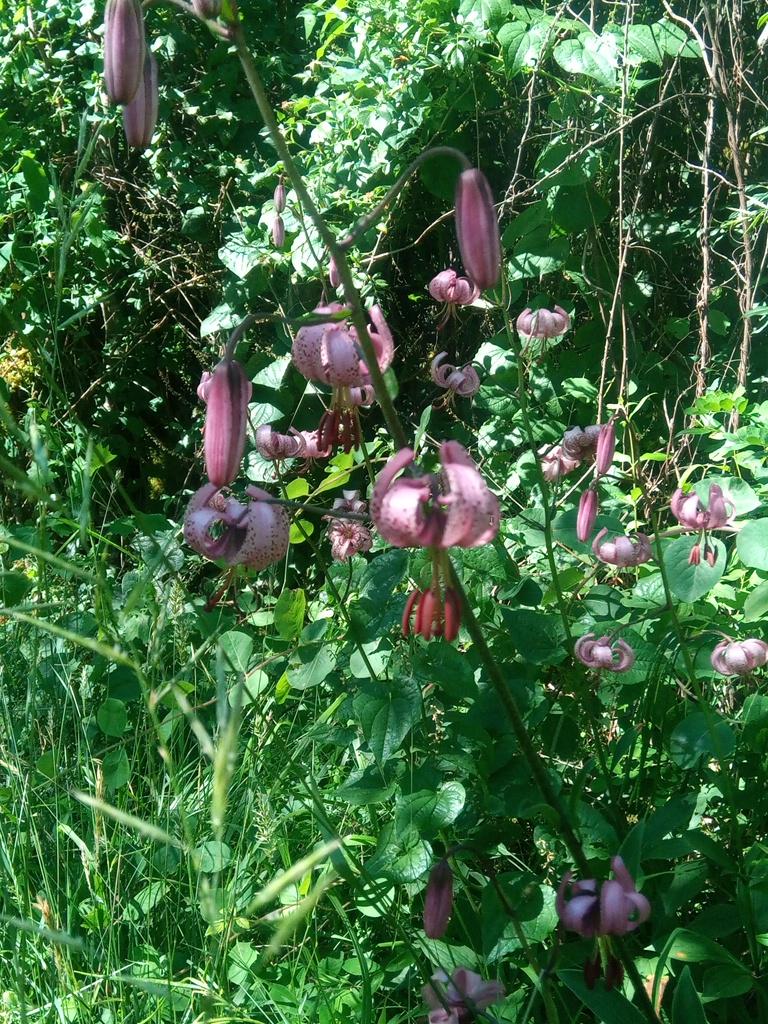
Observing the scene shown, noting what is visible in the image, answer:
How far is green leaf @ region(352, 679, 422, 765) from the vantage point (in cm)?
101

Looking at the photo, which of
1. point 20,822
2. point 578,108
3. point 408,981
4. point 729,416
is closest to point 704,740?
point 408,981

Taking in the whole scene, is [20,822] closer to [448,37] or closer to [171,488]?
[448,37]

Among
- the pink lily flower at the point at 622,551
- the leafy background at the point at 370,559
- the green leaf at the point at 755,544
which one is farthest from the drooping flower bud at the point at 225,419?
the green leaf at the point at 755,544

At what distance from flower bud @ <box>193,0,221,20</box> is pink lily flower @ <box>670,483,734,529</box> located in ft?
2.73

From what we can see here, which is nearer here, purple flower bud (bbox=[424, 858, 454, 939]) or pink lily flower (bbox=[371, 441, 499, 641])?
pink lily flower (bbox=[371, 441, 499, 641])

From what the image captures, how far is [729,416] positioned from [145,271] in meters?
1.77

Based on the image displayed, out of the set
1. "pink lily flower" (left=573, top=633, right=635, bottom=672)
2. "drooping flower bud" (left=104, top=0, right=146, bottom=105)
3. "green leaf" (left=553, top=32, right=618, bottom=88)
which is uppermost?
"drooping flower bud" (left=104, top=0, right=146, bottom=105)

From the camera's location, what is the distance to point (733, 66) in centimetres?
219

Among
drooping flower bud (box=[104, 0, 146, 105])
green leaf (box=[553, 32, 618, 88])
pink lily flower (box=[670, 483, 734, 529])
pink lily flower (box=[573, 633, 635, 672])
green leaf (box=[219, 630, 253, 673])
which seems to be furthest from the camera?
green leaf (box=[553, 32, 618, 88])

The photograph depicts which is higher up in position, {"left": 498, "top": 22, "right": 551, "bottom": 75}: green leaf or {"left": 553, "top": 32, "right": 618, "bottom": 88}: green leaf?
{"left": 498, "top": 22, "right": 551, "bottom": 75}: green leaf

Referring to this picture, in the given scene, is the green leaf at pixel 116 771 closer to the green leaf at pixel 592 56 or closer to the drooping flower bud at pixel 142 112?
the drooping flower bud at pixel 142 112

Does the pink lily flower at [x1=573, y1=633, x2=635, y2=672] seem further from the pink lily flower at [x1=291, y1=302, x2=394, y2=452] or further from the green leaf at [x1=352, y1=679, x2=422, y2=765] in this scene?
the pink lily flower at [x1=291, y1=302, x2=394, y2=452]

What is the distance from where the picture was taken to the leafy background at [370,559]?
1.01 meters

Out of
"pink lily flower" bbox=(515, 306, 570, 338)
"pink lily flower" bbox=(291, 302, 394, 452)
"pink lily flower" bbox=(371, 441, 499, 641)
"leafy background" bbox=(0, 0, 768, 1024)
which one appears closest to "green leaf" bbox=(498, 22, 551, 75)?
"leafy background" bbox=(0, 0, 768, 1024)
